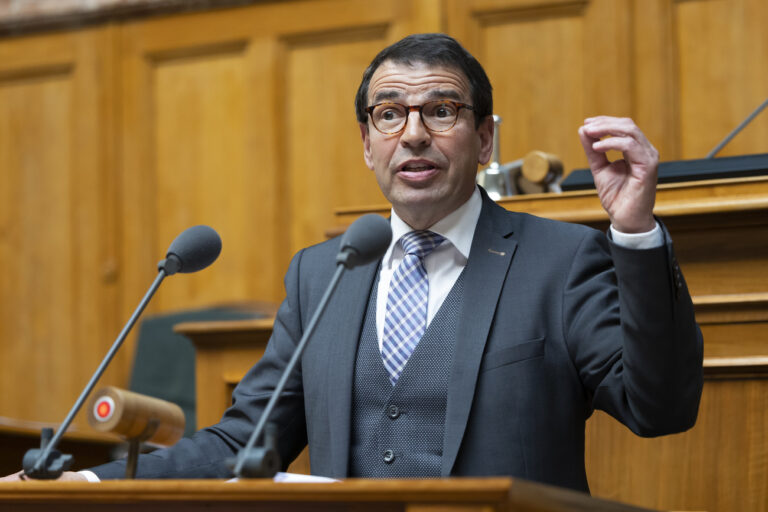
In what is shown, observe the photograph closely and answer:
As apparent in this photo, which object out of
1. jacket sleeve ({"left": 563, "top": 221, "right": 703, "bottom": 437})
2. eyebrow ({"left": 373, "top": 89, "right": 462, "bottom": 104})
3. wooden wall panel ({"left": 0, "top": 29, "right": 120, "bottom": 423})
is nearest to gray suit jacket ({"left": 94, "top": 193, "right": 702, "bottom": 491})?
jacket sleeve ({"left": 563, "top": 221, "right": 703, "bottom": 437})

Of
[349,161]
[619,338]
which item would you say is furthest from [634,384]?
[349,161]

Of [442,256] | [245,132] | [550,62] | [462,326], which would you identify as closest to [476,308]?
[462,326]

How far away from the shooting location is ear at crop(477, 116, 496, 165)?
1.92 meters

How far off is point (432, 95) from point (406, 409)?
54 cm

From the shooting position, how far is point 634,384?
148 cm

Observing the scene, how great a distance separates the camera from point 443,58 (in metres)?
1.86

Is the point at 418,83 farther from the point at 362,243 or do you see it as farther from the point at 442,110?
the point at 362,243

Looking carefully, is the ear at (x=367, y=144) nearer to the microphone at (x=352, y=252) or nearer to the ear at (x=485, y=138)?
the ear at (x=485, y=138)

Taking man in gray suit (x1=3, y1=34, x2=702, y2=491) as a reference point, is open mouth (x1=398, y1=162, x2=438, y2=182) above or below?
above

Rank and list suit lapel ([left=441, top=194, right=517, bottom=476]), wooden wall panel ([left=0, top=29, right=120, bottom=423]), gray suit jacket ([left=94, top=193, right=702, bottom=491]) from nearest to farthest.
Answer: gray suit jacket ([left=94, top=193, right=702, bottom=491]) → suit lapel ([left=441, top=194, right=517, bottom=476]) → wooden wall panel ([left=0, top=29, right=120, bottom=423])

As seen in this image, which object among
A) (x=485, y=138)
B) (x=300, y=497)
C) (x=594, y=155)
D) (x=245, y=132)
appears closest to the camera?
(x=300, y=497)

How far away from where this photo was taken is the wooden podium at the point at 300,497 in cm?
102

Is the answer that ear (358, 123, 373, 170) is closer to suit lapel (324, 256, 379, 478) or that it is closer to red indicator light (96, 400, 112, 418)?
suit lapel (324, 256, 379, 478)

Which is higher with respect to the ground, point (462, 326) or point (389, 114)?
point (389, 114)
